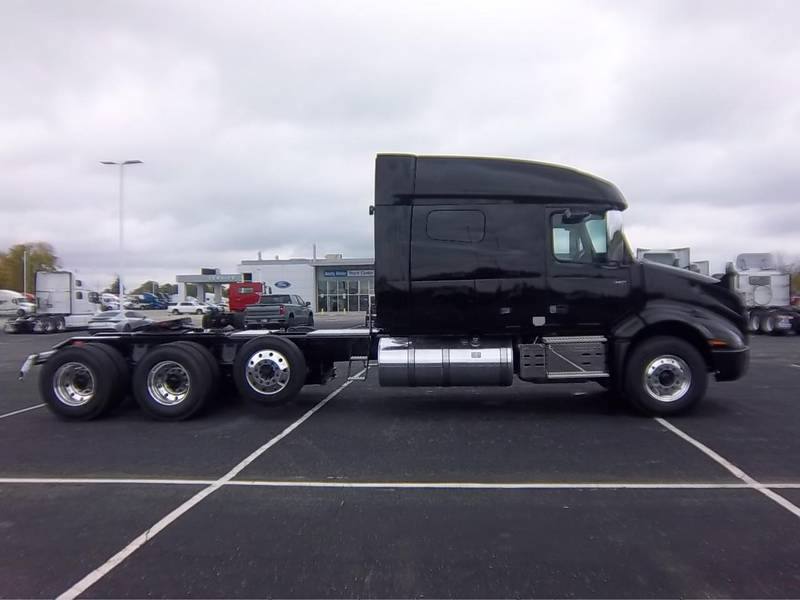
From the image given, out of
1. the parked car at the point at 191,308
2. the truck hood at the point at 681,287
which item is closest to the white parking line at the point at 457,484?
the truck hood at the point at 681,287

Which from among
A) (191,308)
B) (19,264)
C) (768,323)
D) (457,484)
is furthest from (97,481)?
(19,264)

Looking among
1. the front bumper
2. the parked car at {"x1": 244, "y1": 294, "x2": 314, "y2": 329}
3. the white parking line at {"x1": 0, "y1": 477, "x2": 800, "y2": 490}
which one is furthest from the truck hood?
the parked car at {"x1": 244, "y1": 294, "x2": 314, "y2": 329}

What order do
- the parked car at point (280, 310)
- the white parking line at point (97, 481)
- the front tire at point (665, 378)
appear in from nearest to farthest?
the white parking line at point (97, 481), the front tire at point (665, 378), the parked car at point (280, 310)

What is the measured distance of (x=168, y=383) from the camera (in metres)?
8.10

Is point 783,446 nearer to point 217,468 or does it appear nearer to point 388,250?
point 388,250

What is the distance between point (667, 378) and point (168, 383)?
6.77 metres

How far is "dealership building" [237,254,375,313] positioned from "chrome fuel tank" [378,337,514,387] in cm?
4664

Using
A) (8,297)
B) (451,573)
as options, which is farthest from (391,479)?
(8,297)

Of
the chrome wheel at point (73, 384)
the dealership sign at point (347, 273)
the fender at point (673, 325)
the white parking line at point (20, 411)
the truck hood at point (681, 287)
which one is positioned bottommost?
the white parking line at point (20, 411)

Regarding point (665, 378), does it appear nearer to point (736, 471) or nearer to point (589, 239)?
point (589, 239)

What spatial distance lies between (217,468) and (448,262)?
3848 millimetres

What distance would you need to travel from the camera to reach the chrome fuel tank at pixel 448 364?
7777mm

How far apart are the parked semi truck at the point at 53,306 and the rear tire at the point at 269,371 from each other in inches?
1046

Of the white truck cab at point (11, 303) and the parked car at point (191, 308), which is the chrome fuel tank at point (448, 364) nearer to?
the white truck cab at point (11, 303)
